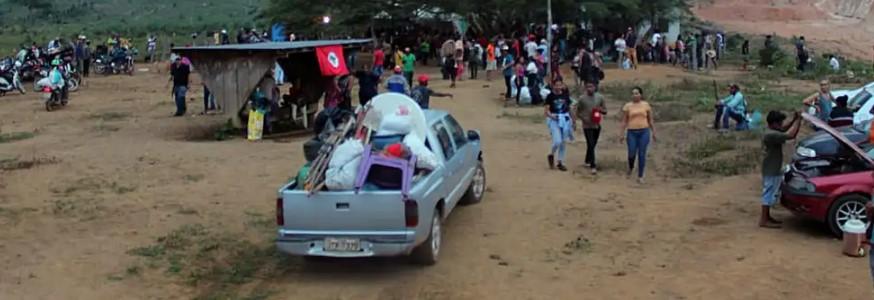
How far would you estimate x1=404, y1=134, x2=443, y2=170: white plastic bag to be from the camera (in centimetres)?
1060

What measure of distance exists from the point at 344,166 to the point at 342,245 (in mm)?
787

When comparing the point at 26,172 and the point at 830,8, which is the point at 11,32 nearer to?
the point at 26,172

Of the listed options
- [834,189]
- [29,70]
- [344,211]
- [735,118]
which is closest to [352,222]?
[344,211]

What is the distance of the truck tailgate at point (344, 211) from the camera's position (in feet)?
31.7

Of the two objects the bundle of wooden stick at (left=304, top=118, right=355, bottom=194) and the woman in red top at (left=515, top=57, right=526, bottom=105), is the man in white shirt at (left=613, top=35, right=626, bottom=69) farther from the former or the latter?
the bundle of wooden stick at (left=304, top=118, right=355, bottom=194)

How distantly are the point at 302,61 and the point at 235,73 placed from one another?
270 cm

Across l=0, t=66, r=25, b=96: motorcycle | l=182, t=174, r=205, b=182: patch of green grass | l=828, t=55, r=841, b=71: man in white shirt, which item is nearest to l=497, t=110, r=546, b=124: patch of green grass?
l=182, t=174, r=205, b=182: patch of green grass

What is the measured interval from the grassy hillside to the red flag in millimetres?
35579

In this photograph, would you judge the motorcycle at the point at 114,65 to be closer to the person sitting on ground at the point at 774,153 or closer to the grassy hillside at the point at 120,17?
the grassy hillside at the point at 120,17

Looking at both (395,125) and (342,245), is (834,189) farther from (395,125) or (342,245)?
(342,245)

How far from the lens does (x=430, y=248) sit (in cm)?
1036

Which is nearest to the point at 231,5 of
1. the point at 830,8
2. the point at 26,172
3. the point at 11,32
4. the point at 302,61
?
the point at 11,32

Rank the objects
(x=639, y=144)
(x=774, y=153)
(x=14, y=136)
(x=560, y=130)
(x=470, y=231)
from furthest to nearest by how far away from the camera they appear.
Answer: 1. (x=14, y=136)
2. (x=560, y=130)
3. (x=639, y=144)
4. (x=470, y=231)
5. (x=774, y=153)

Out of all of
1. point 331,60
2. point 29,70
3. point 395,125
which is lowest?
point 29,70
